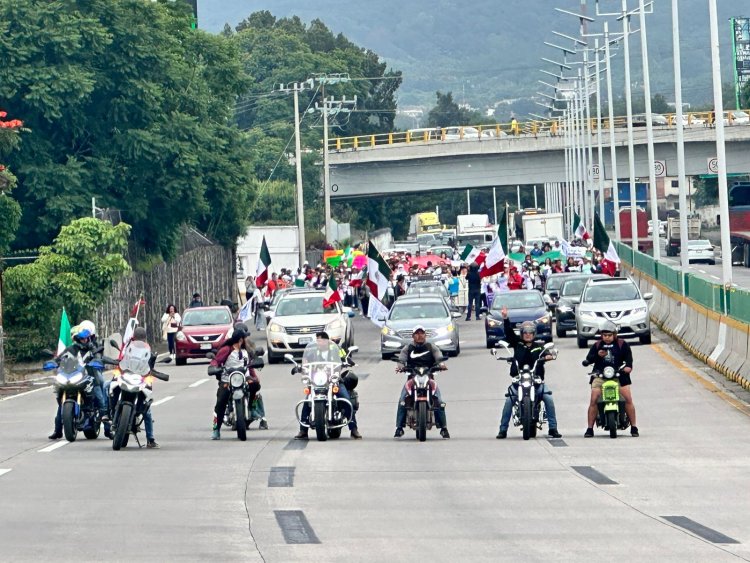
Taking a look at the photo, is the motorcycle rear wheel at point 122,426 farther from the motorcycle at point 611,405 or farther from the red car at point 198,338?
the red car at point 198,338

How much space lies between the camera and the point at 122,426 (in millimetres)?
20547

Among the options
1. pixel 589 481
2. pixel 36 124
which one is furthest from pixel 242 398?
pixel 36 124

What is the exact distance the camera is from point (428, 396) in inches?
841

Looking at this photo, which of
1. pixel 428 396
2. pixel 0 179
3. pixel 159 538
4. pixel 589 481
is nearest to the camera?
pixel 159 538

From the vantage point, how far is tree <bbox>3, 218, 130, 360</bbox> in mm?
40062

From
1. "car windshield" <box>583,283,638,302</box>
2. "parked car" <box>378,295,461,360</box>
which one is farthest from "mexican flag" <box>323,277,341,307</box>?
"car windshield" <box>583,283,638,302</box>

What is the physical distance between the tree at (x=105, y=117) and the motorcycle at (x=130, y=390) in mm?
28836

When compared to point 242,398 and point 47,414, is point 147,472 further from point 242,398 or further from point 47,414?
point 47,414

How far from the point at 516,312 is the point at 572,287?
4.76 metres

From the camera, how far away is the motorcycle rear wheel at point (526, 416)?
21219 millimetres

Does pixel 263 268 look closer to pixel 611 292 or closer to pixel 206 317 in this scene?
pixel 206 317

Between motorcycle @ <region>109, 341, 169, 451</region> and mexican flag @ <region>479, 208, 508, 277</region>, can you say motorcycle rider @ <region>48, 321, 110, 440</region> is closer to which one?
motorcycle @ <region>109, 341, 169, 451</region>

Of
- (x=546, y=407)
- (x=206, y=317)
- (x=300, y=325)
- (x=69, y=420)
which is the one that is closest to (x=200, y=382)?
(x=300, y=325)

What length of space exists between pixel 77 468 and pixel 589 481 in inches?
227
